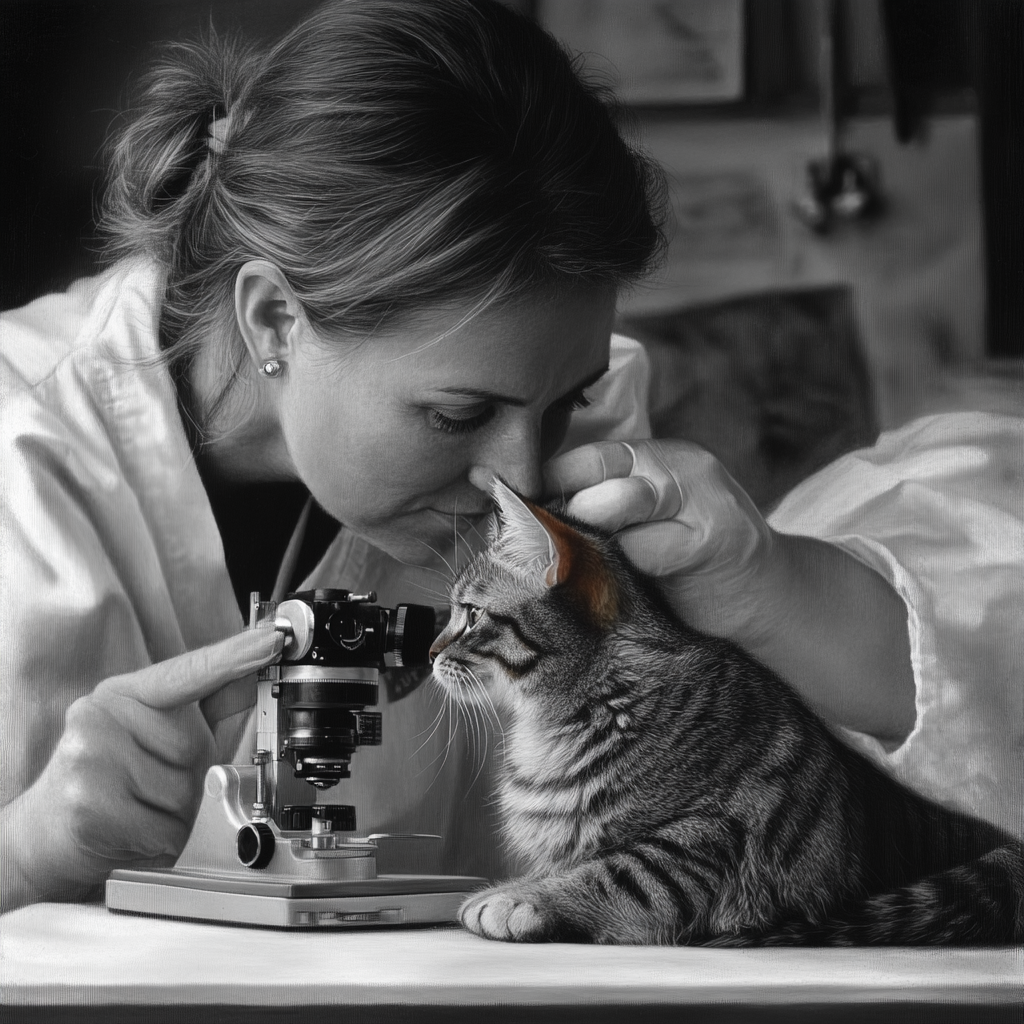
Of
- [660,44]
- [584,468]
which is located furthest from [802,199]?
[584,468]

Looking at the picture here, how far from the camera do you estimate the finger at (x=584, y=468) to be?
1237 mm

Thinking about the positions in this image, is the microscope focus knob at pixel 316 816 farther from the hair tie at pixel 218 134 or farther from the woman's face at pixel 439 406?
the hair tie at pixel 218 134

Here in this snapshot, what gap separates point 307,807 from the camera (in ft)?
3.65

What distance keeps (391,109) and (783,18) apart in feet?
1.45

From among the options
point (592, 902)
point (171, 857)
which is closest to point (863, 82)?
point (592, 902)

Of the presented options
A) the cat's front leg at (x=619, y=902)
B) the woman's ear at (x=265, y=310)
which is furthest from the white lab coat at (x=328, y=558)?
the cat's front leg at (x=619, y=902)

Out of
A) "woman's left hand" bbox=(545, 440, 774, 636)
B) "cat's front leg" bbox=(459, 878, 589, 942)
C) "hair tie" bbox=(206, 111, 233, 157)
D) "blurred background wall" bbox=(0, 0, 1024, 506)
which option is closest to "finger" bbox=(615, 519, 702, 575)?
"woman's left hand" bbox=(545, 440, 774, 636)

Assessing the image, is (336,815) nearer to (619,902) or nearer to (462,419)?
(619,902)

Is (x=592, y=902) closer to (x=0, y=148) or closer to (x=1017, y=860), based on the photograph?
(x=1017, y=860)

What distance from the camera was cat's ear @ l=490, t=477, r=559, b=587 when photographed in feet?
3.74

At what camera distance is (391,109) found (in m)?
1.19

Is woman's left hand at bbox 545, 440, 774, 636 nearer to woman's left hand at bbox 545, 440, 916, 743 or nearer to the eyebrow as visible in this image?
woman's left hand at bbox 545, 440, 916, 743

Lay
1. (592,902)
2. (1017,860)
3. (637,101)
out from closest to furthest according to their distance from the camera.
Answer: (592,902)
(1017,860)
(637,101)

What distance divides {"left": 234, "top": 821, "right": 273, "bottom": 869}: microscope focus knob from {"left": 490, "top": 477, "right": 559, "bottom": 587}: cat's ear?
0.35 meters
